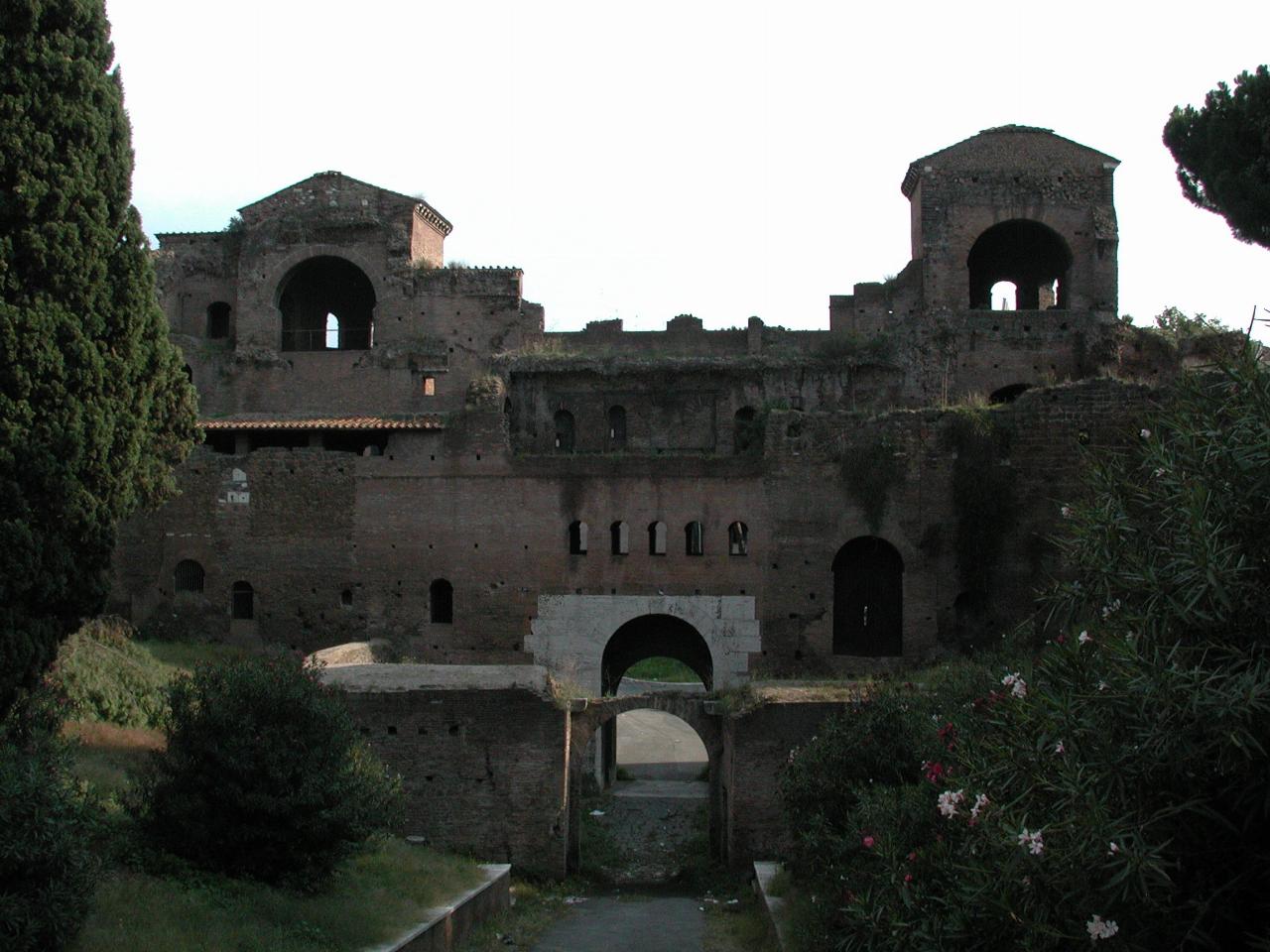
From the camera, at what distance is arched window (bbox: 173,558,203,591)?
2478cm

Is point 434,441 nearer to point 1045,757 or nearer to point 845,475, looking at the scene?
point 845,475

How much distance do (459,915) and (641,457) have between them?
11.0 meters

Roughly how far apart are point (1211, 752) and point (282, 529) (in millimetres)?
20675

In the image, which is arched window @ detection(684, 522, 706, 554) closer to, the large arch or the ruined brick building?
the ruined brick building

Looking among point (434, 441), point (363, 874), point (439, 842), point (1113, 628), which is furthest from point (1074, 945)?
point (434, 441)

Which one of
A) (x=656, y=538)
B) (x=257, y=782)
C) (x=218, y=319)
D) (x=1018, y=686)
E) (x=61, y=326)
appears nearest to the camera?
(x=1018, y=686)

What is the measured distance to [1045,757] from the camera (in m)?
6.92

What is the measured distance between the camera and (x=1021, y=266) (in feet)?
101

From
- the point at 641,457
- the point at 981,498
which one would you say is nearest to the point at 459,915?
the point at 641,457

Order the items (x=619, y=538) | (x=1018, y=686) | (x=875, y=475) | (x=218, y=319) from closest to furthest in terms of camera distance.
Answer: (x=1018, y=686), (x=875, y=475), (x=619, y=538), (x=218, y=319)

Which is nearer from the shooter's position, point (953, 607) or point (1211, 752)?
point (1211, 752)

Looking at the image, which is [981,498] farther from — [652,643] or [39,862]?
[39,862]

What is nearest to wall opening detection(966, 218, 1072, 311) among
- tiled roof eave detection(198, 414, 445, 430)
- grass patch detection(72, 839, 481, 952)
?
tiled roof eave detection(198, 414, 445, 430)

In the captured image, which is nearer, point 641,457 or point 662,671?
point 641,457
